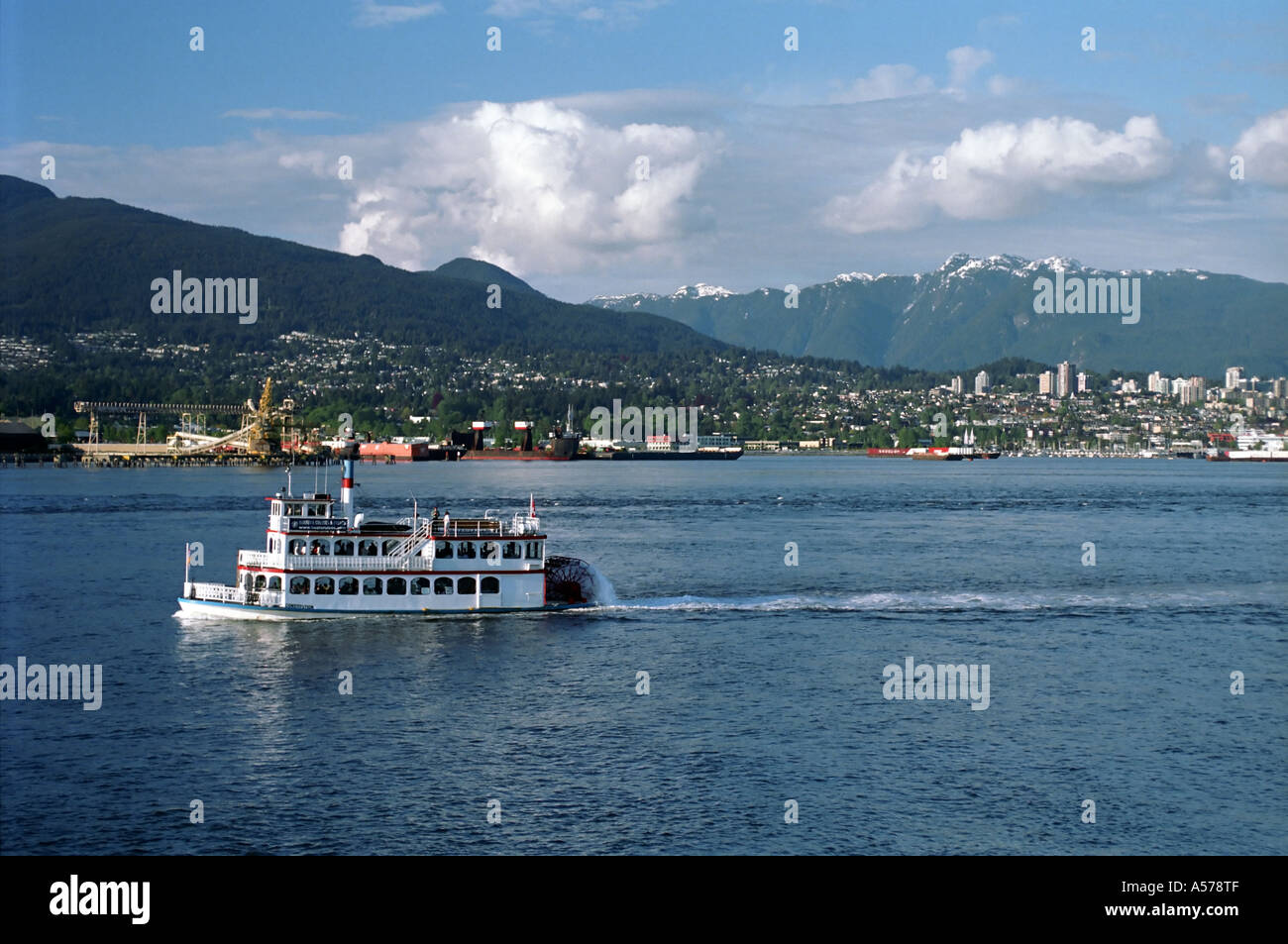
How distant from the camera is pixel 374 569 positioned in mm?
52531

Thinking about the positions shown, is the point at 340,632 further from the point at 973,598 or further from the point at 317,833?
the point at 973,598

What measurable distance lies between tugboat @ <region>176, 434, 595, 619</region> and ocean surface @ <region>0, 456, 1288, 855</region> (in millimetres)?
1140

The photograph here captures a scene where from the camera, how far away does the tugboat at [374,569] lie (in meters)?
51.9

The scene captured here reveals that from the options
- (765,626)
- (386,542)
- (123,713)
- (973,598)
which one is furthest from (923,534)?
(123,713)

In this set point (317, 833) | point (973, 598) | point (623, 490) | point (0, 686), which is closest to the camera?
point (317, 833)

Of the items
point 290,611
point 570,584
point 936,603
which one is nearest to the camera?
point 290,611

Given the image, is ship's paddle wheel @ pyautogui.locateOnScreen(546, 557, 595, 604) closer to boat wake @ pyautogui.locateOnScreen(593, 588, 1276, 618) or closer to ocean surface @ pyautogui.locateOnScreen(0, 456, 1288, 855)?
boat wake @ pyautogui.locateOnScreen(593, 588, 1276, 618)

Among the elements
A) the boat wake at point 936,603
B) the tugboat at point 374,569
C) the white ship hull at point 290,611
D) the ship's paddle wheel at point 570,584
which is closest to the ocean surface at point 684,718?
the boat wake at point 936,603

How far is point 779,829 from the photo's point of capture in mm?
28125

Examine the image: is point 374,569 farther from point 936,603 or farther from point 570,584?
point 936,603

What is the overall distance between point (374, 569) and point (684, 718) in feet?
65.2

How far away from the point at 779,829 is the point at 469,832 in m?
6.76

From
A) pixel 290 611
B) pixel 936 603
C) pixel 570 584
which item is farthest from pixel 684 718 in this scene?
pixel 936 603

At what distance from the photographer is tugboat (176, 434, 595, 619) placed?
51.9 m
